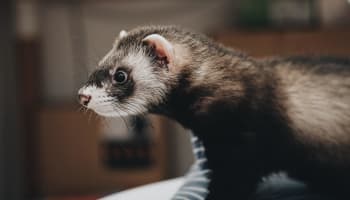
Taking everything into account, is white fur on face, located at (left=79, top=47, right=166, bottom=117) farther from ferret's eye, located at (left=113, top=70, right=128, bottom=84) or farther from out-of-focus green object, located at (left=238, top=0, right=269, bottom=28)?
out-of-focus green object, located at (left=238, top=0, right=269, bottom=28)

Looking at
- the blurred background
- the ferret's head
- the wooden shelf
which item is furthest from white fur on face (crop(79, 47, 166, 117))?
the wooden shelf

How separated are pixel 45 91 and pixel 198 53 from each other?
2192 mm

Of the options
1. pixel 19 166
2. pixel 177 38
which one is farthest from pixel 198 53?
pixel 19 166

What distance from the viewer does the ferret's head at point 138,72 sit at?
16.7 inches

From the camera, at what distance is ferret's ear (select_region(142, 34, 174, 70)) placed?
16.4 inches

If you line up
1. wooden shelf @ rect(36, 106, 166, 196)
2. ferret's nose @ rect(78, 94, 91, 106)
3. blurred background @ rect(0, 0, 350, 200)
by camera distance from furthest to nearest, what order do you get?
wooden shelf @ rect(36, 106, 166, 196) → blurred background @ rect(0, 0, 350, 200) → ferret's nose @ rect(78, 94, 91, 106)

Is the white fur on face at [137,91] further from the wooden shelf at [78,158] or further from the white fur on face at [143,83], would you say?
the wooden shelf at [78,158]

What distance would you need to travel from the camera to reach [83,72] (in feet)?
7.21

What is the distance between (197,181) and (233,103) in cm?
7

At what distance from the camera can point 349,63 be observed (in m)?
0.47

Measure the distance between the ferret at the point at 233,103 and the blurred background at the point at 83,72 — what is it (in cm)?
170

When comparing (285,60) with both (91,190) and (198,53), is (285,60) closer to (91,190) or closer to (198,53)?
(198,53)

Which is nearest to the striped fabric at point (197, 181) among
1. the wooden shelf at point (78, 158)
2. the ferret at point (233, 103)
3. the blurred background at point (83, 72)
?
the ferret at point (233, 103)

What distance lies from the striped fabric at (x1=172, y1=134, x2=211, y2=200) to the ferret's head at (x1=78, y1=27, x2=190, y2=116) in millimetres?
53
